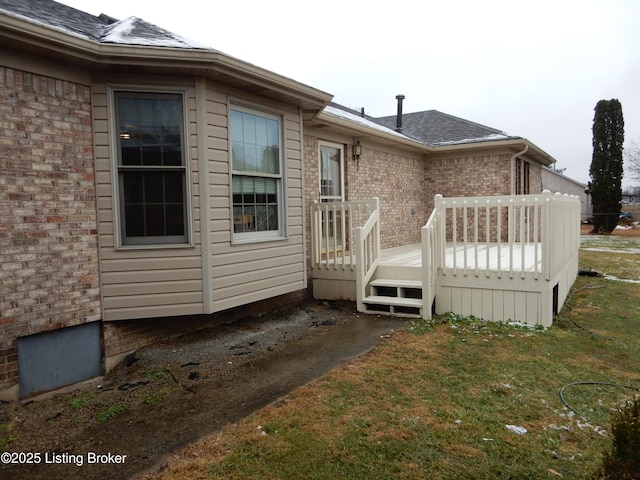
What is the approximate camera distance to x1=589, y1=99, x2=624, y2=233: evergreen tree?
25.5 metres

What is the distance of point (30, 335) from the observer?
3777mm

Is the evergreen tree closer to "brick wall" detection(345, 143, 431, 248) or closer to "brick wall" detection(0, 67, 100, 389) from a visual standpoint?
"brick wall" detection(345, 143, 431, 248)

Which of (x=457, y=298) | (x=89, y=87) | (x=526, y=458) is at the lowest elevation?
(x=526, y=458)

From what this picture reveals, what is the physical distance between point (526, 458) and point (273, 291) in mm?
3595

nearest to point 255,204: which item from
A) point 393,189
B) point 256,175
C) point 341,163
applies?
point 256,175

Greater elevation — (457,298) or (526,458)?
(457,298)

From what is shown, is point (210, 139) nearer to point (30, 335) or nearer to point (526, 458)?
point (30, 335)

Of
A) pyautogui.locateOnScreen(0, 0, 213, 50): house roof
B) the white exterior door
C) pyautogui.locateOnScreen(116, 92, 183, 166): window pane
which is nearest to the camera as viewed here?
pyautogui.locateOnScreen(0, 0, 213, 50): house roof

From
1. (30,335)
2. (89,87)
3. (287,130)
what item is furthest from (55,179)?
(287,130)

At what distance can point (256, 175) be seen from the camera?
5367 millimetres

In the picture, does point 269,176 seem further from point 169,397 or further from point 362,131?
point 362,131

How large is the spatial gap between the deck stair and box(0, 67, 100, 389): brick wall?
11.8 feet

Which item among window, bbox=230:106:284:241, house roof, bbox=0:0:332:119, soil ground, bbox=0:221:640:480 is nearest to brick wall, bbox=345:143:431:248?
window, bbox=230:106:284:241

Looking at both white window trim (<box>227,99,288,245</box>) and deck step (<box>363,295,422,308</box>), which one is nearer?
white window trim (<box>227,99,288,245</box>)
